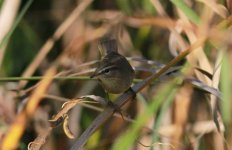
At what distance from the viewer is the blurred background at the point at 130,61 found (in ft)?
6.23

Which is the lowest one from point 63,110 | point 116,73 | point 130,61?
point 130,61

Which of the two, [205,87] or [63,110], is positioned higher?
[63,110]

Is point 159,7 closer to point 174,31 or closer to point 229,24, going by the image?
point 174,31

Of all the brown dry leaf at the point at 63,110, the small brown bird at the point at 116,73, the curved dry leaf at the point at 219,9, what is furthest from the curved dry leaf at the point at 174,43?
the brown dry leaf at the point at 63,110

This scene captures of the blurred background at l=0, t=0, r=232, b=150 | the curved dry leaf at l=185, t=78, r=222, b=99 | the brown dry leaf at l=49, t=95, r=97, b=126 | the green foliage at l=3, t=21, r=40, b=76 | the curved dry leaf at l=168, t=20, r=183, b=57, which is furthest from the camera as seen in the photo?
the green foliage at l=3, t=21, r=40, b=76

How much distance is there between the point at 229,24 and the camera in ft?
5.42

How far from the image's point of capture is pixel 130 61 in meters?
2.58

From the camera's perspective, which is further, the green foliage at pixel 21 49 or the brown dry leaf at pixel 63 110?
the green foliage at pixel 21 49

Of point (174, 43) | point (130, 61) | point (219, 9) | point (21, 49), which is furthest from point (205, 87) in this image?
point (21, 49)

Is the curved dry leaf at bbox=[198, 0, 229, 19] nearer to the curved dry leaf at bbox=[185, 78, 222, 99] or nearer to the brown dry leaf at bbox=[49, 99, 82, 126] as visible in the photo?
the curved dry leaf at bbox=[185, 78, 222, 99]

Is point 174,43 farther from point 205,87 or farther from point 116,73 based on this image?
point 205,87

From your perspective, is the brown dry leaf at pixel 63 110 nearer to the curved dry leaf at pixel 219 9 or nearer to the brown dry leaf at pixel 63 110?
the brown dry leaf at pixel 63 110

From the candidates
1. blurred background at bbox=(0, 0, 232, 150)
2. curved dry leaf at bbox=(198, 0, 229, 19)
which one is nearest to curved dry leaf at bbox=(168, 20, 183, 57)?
blurred background at bbox=(0, 0, 232, 150)

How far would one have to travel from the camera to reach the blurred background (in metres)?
1.90
